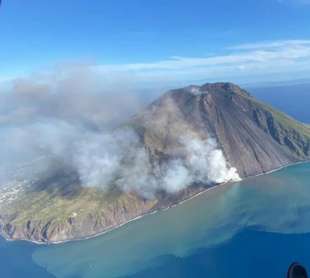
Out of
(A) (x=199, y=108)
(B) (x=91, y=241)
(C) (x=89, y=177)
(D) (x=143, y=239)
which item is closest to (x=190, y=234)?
(D) (x=143, y=239)

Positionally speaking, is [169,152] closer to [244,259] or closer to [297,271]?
[244,259]

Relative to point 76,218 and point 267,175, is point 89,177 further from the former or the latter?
point 267,175

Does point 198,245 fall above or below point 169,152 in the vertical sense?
below

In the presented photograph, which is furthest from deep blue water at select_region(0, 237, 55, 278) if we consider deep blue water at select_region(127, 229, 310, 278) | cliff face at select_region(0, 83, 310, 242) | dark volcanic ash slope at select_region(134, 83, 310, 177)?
dark volcanic ash slope at select_region(134, 83, 310, 177)

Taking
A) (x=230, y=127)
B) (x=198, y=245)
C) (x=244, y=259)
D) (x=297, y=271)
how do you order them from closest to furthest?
1. (x=297, y=271)
2. (x=244, y=259)
3. (x=198, y=245)
4. (x=230, y=127)

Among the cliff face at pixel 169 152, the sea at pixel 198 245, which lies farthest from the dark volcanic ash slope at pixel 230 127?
the sea at pixel 198 245

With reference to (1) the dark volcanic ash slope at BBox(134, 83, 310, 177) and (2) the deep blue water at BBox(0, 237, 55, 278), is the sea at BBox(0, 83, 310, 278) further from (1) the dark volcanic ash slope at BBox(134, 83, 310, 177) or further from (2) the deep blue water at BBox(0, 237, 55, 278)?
(1) the dark volcanic ash slope at BBox(134, 83, 310, 177)

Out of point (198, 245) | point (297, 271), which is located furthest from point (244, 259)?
point (297, 271)
